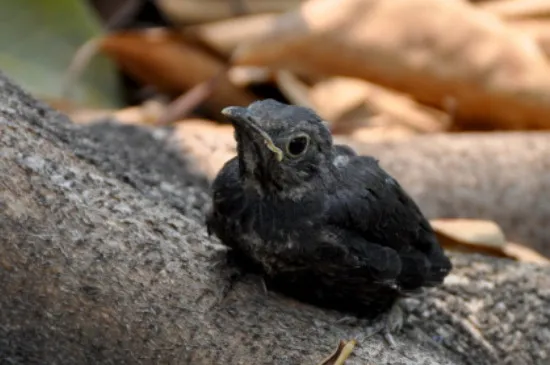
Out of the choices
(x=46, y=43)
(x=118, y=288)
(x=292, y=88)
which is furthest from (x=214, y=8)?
(x=118, y=288)

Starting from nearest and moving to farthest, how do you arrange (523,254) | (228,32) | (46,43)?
(523,254), (46,43), (228,32)

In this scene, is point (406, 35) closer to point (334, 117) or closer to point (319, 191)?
point (334, 117)

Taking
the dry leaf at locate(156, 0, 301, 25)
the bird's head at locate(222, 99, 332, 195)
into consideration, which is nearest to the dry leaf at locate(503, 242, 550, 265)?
the bird's head at locate(222, 99, 332, 195)

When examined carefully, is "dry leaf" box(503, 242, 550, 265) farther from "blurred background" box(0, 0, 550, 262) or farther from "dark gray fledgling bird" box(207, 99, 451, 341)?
"dark gray fledgling bird" box(207, 99, 451, 341)

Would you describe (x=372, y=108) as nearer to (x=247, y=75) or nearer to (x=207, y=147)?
(x=247, y=75)

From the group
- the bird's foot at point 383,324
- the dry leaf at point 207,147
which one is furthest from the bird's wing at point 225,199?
the dry leaf at point 207,147

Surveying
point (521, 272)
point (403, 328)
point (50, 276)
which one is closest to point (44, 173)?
point (50, 276)

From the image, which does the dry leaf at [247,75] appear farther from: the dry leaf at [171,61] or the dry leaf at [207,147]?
the dry leaf at [207,147]

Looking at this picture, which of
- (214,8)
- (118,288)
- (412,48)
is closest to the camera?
(118,288)
